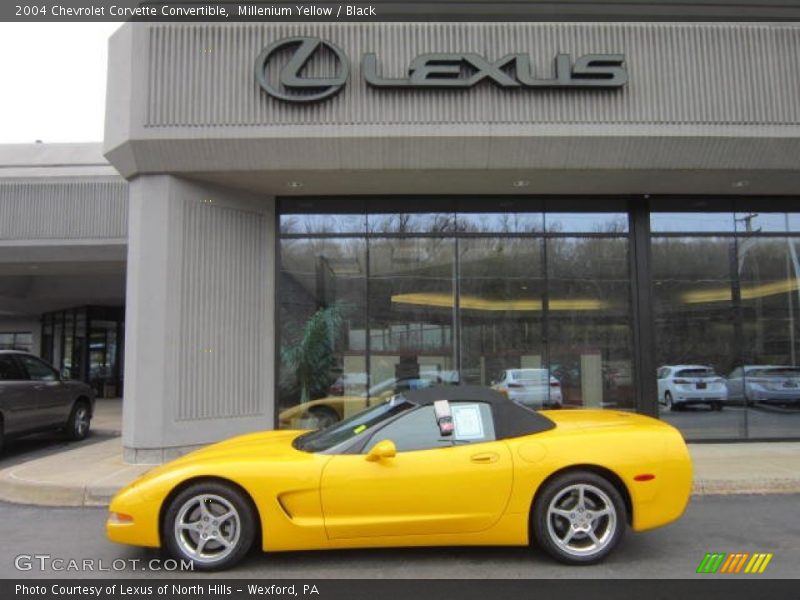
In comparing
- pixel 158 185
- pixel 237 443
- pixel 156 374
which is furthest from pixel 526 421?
pixel 158 185

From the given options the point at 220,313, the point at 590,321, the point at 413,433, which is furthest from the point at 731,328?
the point at 220,313

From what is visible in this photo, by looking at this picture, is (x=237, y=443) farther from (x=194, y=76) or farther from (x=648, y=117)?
(x=648, y=117)

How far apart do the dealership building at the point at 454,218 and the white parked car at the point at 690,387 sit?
0.04 metres

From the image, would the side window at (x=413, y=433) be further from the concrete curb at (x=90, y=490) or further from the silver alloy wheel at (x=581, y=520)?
the concrete curb at (x=90, y=490)

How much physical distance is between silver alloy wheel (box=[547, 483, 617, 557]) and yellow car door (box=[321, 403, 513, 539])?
0.44 meters

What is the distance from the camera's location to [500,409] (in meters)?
5.07

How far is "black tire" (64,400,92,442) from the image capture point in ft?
37.5

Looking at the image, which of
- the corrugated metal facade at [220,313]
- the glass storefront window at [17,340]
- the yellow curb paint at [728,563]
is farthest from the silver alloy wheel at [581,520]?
the glass storefront window at [17,340]

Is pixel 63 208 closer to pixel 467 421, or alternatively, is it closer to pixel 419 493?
pixel 467 421

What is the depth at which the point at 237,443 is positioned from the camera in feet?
18.2

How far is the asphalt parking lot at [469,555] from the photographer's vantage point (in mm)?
4574

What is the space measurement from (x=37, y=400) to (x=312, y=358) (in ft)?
14.7
